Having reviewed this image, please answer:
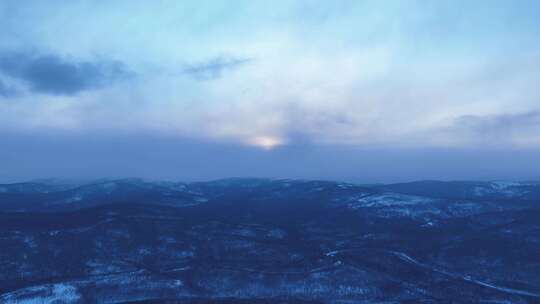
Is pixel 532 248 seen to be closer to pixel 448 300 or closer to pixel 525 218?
pixel 525 218

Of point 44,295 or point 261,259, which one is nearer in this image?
point 44,295

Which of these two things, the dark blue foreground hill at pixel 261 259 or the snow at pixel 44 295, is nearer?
the snow at pixel 44 295

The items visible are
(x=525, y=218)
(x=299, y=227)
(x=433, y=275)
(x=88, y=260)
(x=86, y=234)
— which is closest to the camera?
(x=433, y=275)

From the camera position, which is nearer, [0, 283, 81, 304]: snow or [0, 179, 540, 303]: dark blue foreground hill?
[0, 283, 81, 304]: snow

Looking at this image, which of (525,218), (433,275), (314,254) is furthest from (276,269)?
(525,218)

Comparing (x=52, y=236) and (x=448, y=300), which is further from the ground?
(x=52, y=236)

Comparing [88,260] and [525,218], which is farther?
[525,218]

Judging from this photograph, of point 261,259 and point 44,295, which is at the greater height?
point 261,259

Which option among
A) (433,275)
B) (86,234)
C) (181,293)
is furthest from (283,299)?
(86,234)

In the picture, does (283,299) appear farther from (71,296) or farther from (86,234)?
(86,234)

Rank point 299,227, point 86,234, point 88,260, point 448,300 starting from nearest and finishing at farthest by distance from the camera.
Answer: point 448,300 < point 88,260 < point 86,234 < point 299,227
